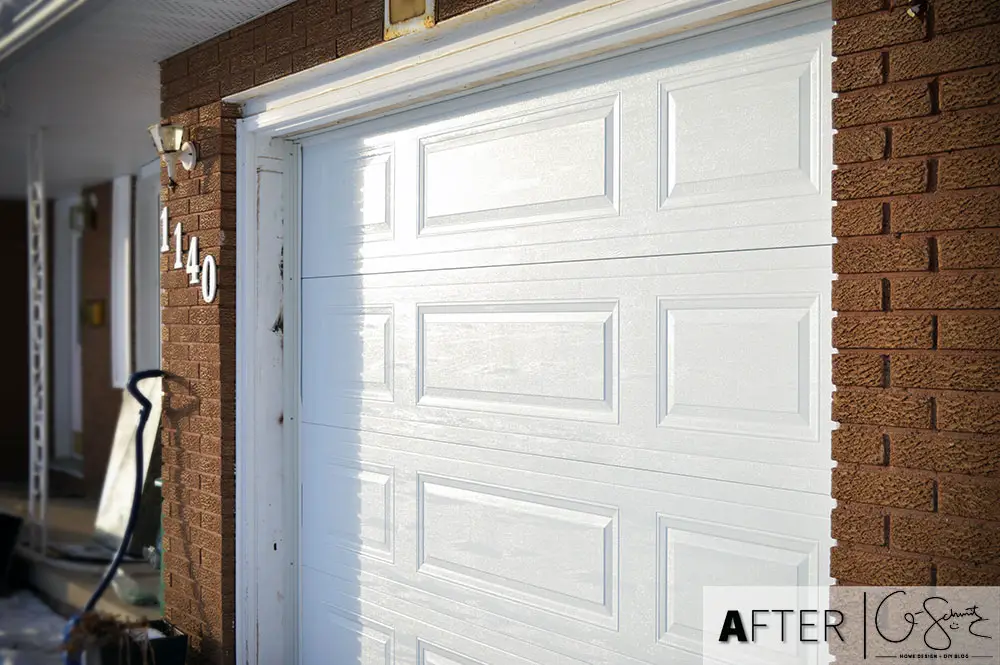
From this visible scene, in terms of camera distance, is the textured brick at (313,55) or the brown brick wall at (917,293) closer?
the brown brick wall at (917,293)

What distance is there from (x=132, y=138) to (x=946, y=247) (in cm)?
601

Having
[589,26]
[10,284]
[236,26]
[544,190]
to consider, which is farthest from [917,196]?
[10,284]

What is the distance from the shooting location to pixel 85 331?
9234 millimetres

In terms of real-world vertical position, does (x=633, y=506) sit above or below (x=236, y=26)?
below

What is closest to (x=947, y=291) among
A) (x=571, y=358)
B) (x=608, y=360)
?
(x=608, y=360)

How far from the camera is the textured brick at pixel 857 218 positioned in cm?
198

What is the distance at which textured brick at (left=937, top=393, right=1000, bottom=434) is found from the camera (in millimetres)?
1813

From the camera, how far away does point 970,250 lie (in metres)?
1.84

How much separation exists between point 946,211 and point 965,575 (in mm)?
689

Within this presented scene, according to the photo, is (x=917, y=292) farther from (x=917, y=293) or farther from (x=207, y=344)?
(x=207, y=344)

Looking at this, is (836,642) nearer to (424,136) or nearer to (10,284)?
(424,136)

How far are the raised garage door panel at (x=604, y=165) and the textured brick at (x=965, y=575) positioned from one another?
76 cm

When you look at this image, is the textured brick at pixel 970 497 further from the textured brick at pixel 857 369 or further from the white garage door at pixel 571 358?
the white garage door at pixel 571 358

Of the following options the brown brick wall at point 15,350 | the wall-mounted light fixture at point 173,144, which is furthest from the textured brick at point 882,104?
the brown brick wall at point 15,350
